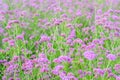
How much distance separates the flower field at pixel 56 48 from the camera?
9.91ft

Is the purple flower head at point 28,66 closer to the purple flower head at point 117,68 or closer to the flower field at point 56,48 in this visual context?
the flower field at point 56,48

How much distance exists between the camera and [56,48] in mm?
3715

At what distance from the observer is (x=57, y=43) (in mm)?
3666

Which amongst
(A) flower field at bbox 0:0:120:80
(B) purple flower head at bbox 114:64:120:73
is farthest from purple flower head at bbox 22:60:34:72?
(B) purple flower head at bbox 114:64:120:73

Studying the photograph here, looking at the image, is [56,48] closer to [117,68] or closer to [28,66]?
[28,66]

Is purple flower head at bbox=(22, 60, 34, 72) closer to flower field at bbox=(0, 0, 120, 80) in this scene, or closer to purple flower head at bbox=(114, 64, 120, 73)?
flower field at bbox=(0, 0, 120, 80)

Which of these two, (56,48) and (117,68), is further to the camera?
(56,48)

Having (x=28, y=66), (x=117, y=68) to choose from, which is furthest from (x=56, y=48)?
(x=117, y=68)

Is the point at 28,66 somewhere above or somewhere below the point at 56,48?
above

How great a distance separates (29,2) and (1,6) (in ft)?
2.03

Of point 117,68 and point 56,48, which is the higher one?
point 117,68

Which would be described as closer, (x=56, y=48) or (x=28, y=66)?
(x=28, y=66)

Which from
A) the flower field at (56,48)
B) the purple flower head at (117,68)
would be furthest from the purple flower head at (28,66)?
the purple flower head at (117,68)

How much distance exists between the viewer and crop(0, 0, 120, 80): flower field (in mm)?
3020
